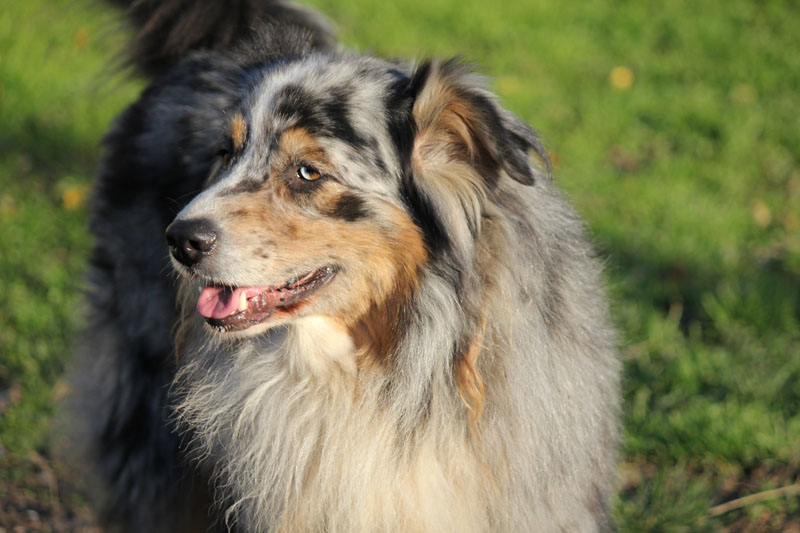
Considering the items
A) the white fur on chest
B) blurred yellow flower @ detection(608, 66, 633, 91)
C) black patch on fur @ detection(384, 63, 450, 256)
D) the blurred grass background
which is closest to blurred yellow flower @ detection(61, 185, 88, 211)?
the blurred grass background

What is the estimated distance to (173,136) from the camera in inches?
121

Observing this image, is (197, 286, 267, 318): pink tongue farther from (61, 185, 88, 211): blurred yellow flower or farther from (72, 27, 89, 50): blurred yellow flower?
(72, 27, 89, 50): blurred yellow flower

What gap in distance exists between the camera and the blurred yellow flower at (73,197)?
5355mm

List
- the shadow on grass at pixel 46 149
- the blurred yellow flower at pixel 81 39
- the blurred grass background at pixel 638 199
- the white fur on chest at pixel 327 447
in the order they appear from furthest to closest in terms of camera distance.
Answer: the blurred yellow flower at pixel 81 39 < the shadow on grass at pixel 46 149 < the blurred grass background at pixel 638 199 < the white fur on chest at pixel 327 447

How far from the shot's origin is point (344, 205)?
2389 millimetres

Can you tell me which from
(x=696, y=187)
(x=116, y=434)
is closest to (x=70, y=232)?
(x=116, y=434)

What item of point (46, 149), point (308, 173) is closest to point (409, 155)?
point (308, 173)

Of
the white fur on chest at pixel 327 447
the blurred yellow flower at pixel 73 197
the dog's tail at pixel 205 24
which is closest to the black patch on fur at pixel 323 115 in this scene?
the white fur on chest at pixel 327 447

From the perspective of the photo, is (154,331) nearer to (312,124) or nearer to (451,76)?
(312,124)

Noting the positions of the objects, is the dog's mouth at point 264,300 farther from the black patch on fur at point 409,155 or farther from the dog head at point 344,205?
the black patch on fur at point 409,155

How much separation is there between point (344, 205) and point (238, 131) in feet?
1.38

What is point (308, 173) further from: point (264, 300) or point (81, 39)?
point (81, 39)

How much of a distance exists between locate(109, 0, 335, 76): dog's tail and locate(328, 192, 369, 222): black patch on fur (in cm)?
106

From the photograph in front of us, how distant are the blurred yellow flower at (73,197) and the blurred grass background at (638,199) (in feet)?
0.08
